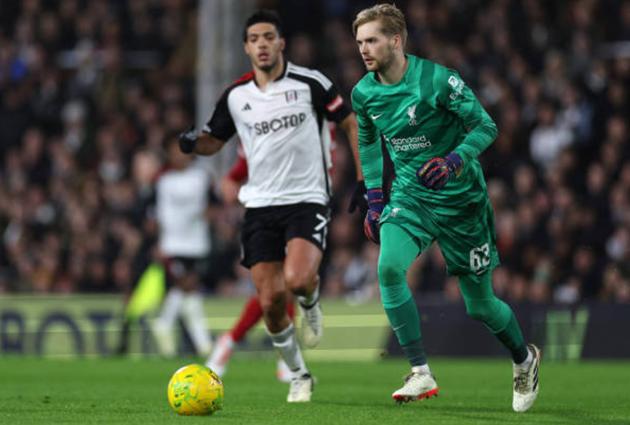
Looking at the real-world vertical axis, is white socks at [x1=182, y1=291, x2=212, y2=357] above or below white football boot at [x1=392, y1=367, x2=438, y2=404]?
below

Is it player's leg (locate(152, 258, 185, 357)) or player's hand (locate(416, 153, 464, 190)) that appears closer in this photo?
player's hand (locate(416, 153, 464, 190))

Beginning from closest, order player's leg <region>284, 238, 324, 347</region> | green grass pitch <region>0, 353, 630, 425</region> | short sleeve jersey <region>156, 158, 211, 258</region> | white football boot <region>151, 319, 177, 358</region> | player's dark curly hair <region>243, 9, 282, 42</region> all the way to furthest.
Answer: green grass pitch <region>0, 353, 630, 425</region> → player's leg <region>284, 238, 324, 347</region> → player's dark curly hair <region>243, 9, 282, 42</region> → short sleeve jersey <region>156, 158, 211, 258</region> → white football boot <region>151, 319, 177, 358</region>

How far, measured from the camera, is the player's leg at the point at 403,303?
6902 millimetres

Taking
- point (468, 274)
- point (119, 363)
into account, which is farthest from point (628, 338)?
point (468, 274)

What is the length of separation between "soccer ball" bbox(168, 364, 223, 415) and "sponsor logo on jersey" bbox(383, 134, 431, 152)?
175 centimetres

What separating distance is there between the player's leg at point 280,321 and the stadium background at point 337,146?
5434 mm

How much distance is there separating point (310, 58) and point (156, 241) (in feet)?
17.1

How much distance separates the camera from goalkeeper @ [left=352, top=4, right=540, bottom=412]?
276 inches

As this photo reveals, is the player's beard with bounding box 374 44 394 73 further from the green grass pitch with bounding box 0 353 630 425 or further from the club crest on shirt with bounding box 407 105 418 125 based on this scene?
the green grass pitch with bounding box 0 353 630 425

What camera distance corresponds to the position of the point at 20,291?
57.9 feet

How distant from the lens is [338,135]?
17.6 m

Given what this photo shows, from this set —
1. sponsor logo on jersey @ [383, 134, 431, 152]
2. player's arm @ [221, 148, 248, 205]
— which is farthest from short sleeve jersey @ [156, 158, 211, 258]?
sponsor logo on jersey @ [383, 134, 431, 152]

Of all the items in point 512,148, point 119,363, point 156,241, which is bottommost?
point 119,363

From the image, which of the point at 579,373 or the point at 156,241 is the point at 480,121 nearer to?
the point at 579,373
